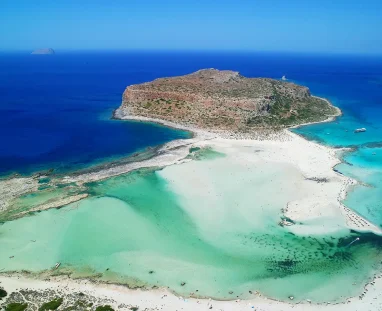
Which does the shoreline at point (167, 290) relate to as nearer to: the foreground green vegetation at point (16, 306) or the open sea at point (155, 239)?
the open sea at point (155, 239)

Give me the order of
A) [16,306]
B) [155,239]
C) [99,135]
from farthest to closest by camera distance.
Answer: [99,135] → [155,239] → [16,306]

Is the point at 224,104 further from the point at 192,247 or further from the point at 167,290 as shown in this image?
the point at 167,290

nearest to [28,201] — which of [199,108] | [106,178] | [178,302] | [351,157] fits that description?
[106,178]

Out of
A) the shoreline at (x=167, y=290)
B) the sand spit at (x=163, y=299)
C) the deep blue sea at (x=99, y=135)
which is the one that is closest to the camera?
the sand spit at (x=163, y=299)

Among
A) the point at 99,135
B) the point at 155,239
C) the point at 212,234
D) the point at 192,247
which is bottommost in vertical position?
the point at 192,247

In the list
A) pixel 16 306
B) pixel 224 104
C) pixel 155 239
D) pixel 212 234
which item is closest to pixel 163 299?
pixel 155 239

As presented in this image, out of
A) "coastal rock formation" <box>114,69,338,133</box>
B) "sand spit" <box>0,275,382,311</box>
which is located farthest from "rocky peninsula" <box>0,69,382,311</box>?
"coastal rock formation" <box>114,69,338,133</box>

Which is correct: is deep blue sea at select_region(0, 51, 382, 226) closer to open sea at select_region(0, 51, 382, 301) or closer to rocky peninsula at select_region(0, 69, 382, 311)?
open sea at select_region(0, 51, 382, 301)

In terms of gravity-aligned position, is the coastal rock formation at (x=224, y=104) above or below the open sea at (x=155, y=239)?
above

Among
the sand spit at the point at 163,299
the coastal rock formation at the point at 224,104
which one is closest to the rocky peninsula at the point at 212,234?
the sand spit at the point at 163,299
